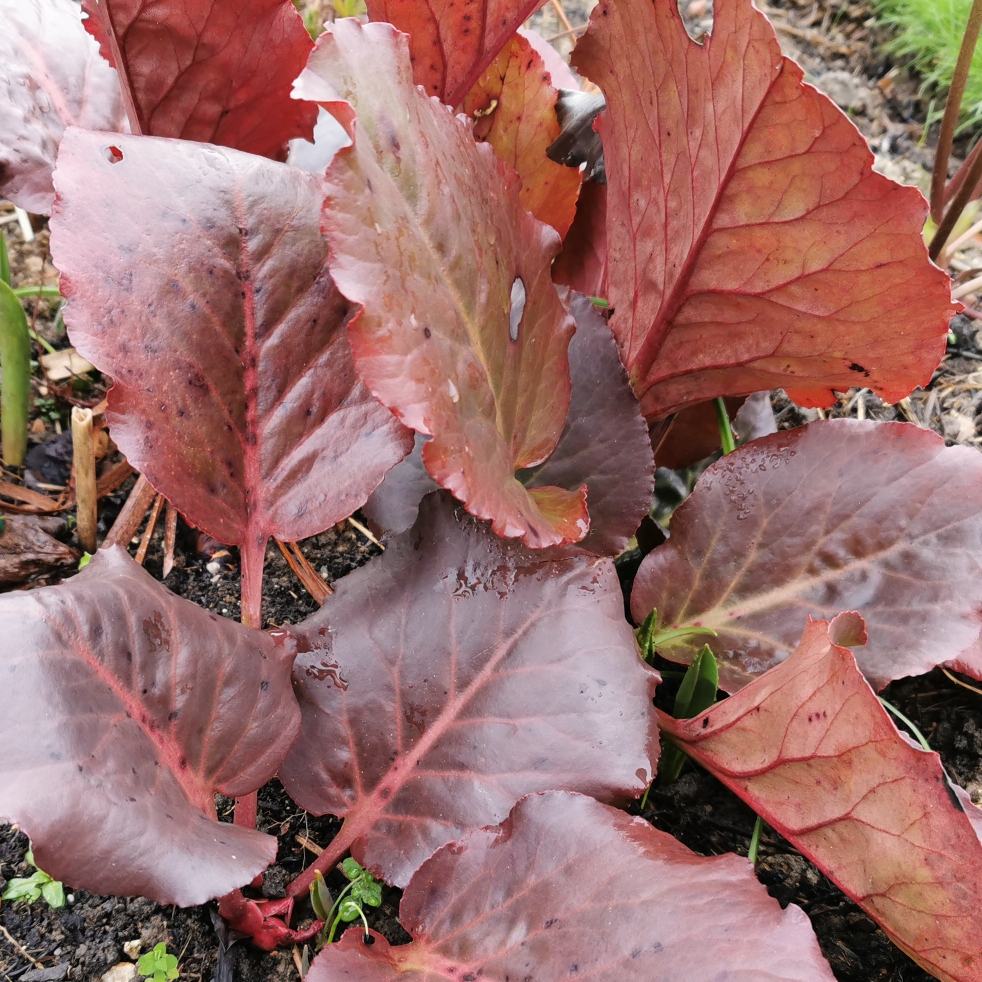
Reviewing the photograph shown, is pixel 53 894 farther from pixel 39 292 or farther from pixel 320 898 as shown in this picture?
pixel 39 292

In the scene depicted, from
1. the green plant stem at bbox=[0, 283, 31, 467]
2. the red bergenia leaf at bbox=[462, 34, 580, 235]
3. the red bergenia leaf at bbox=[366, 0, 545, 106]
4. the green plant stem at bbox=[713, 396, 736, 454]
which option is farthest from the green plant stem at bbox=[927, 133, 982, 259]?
the green plant stem at bbox=[0, 283, 31, 467]

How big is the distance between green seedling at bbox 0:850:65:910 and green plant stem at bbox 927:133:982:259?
1168 millimetres

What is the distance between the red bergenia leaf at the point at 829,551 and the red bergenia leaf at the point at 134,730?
0.41m

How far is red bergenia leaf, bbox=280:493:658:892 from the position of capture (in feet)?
2.31

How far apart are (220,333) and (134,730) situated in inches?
13.1

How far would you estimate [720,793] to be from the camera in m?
0.94

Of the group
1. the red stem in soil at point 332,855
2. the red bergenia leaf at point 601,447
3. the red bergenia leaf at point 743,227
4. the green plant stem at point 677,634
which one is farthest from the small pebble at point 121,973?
the red bergenia leaf at point 743,227

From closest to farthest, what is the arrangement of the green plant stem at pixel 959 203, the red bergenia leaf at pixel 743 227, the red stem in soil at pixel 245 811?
the red bergenia leaf at pixel 743 227, the red stem in soil at pixel 245 811, the green plant stem at pixel 959 203

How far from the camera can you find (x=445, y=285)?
2.11 feet

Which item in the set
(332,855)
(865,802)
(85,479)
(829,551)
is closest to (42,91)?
(85,479)

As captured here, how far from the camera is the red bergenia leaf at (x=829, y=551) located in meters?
0.80

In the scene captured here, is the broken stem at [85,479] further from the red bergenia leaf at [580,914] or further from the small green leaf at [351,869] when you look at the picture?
the red bergenia leaf at [580,914]

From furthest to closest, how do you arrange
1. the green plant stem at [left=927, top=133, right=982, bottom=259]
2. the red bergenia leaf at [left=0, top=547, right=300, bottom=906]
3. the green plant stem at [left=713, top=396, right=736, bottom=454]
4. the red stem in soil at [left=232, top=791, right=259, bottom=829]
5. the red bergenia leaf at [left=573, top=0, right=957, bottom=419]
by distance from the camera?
1. the green plant stem at [left=927, top=133, right=982, bottom=259]
2. the green plant stem at [left=713, top=396, right=736, bottom=454]
3. the red stem in soil at [left=232, top=791, right=259, bottom=829]
4. the red bergenia leaf at [left=573, top=0, right=957, bottom=419]
5. the red bergenia leaf at [left=0, top=547, right=300, bottom=906]

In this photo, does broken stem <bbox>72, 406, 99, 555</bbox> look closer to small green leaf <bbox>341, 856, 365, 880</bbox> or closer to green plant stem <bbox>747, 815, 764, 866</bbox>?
small green leaf <bbox>341, 856, 365, 880</bbox>
